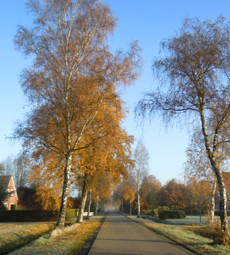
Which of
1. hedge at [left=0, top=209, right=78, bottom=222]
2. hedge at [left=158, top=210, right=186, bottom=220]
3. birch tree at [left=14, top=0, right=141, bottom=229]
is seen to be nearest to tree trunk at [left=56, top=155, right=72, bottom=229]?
birch tree at [left=14, top=0, right=141, bottom=229]

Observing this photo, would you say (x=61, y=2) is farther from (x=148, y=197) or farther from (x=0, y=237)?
(x=148, y=197)

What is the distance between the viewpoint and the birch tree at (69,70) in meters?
13.5

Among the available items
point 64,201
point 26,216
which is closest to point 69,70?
point 64,201

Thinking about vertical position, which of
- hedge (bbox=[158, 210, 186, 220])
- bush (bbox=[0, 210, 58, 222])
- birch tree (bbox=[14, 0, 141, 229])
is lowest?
bush (bbox=[0, 210, 58, 222])

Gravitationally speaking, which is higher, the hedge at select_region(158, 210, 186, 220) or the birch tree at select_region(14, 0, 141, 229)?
the birch tree at select_region(14, 0, 141, 229)

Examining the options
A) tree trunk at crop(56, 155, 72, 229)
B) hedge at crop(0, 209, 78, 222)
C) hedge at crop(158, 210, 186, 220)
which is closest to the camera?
tree trunk at crop(56, 155, 72, 229)

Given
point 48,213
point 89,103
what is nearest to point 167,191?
point 48,213

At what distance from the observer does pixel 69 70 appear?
14664 millimetres

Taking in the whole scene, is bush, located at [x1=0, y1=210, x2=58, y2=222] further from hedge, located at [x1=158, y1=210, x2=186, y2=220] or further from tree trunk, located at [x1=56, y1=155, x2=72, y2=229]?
tree trunk, located at [x1=56, y1=155, x2=72, y2=229]

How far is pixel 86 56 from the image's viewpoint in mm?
14578

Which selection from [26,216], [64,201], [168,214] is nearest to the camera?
[64,201]

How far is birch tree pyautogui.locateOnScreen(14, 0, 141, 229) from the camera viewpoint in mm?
13477

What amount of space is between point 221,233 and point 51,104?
1050 cm

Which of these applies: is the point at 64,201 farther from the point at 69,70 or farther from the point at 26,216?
the point at 26,216
